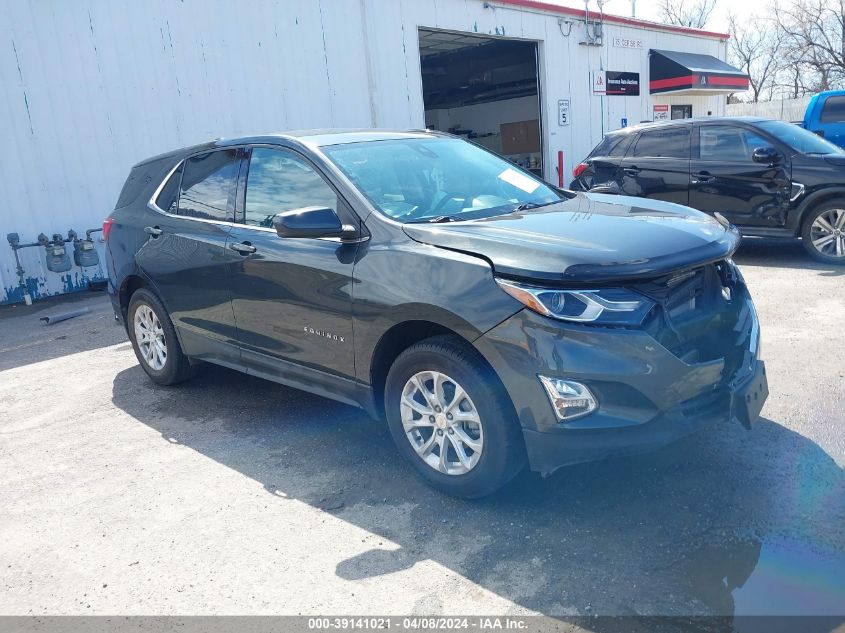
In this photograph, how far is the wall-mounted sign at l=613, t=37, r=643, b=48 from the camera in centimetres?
1762

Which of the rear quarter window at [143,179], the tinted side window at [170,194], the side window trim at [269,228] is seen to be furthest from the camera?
the rear quarter window at [143,179]

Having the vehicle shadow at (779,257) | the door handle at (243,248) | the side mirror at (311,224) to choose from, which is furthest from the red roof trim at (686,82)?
the side mirror at (311,224)

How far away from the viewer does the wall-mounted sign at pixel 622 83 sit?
1755cm

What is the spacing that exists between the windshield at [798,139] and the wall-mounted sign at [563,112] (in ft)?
26.2

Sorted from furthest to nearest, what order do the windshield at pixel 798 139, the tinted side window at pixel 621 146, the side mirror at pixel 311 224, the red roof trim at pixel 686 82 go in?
the red roof trim at pixel 686 82 < the tinted side window at pixel 621 146 < the windshield at pixel 798 139 < the side mirror at pixel 311 224

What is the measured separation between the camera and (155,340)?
5332 mm

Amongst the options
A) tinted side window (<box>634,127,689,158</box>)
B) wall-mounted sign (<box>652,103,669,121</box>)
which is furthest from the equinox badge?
wall-mounted sign (<box>652,103,669,121</box>)

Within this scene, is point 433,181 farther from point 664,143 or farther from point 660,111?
point 660,111

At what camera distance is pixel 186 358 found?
5.20m

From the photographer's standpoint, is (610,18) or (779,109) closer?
(610,18)

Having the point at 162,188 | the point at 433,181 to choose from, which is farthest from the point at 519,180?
the point at 162,188

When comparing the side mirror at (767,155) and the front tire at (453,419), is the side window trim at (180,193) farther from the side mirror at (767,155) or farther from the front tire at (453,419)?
the side mirror at (767,155)

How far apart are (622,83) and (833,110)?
6.15 metres

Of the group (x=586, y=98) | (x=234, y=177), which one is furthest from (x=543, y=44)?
(x=234, y=177)
